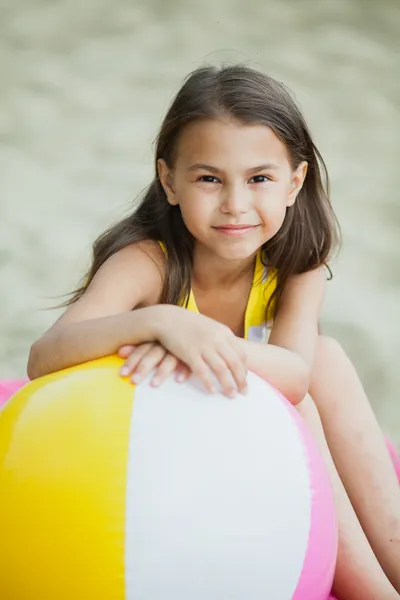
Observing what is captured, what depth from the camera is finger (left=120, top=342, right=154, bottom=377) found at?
1.36 m

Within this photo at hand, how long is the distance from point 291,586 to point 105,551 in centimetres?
26

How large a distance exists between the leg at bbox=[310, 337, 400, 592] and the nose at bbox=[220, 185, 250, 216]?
35 cm

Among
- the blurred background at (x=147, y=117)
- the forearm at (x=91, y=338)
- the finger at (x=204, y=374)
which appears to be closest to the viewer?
the finger at (x=204, y=374)

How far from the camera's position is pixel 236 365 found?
1.37m

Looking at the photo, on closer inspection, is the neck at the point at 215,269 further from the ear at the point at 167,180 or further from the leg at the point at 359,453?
the leg at the point at 359,453

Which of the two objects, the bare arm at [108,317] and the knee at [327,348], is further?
the knee at [327,348]

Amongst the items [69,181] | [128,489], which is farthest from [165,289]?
[69,181]

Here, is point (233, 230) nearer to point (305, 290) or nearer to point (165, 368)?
point (305, 290)

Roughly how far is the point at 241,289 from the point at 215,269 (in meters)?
0.08

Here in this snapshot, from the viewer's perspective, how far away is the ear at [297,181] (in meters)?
1.88

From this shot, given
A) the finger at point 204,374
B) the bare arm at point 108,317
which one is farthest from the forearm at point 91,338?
the finger at point 204,374

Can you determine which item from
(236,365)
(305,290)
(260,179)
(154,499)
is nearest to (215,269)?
(305,290)

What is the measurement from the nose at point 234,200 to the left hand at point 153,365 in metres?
0.37

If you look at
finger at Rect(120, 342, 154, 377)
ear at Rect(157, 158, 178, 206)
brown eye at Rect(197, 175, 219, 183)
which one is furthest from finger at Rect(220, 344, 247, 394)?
ear at Rect(157, 158, 178, 206)
